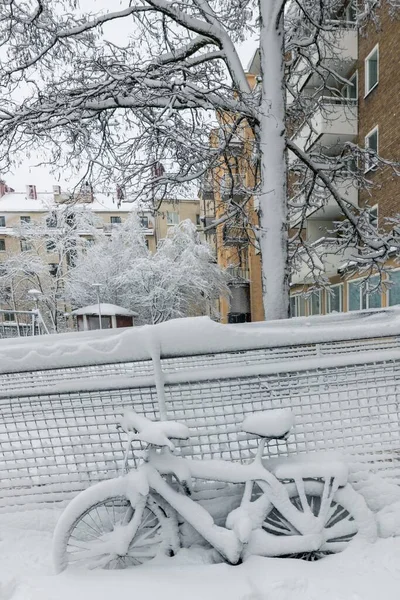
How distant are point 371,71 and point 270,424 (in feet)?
42.6

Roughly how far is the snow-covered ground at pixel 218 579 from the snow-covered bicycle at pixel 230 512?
0.07m

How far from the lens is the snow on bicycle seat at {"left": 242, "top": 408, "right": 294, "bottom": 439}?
189 cm

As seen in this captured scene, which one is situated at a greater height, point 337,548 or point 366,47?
point 366,47

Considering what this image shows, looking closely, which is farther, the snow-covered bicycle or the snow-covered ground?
the snow-covered bicycle

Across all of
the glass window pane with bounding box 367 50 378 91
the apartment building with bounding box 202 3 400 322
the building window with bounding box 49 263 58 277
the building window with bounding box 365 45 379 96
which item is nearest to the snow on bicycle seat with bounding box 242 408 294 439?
the apartment building with bounding box 202 3 400 322

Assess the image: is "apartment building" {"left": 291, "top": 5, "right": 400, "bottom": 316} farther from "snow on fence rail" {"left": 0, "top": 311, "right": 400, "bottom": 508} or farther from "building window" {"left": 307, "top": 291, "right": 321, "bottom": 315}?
"snow on fence rail" {"left": 0, "top": 311, "right": 400, "bottom": 508}

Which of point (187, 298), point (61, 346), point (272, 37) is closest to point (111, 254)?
point (187, 298)

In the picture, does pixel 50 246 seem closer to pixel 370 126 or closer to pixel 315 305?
pixel 315 305

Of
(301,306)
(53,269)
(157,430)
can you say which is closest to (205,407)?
(157,430)

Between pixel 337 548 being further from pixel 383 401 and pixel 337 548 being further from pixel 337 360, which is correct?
pixel 337 360

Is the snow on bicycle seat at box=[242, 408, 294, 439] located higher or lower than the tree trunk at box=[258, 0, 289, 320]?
lower

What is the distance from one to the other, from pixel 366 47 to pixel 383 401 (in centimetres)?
1280

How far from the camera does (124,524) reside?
6.52 feet

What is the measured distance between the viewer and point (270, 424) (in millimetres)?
1902
